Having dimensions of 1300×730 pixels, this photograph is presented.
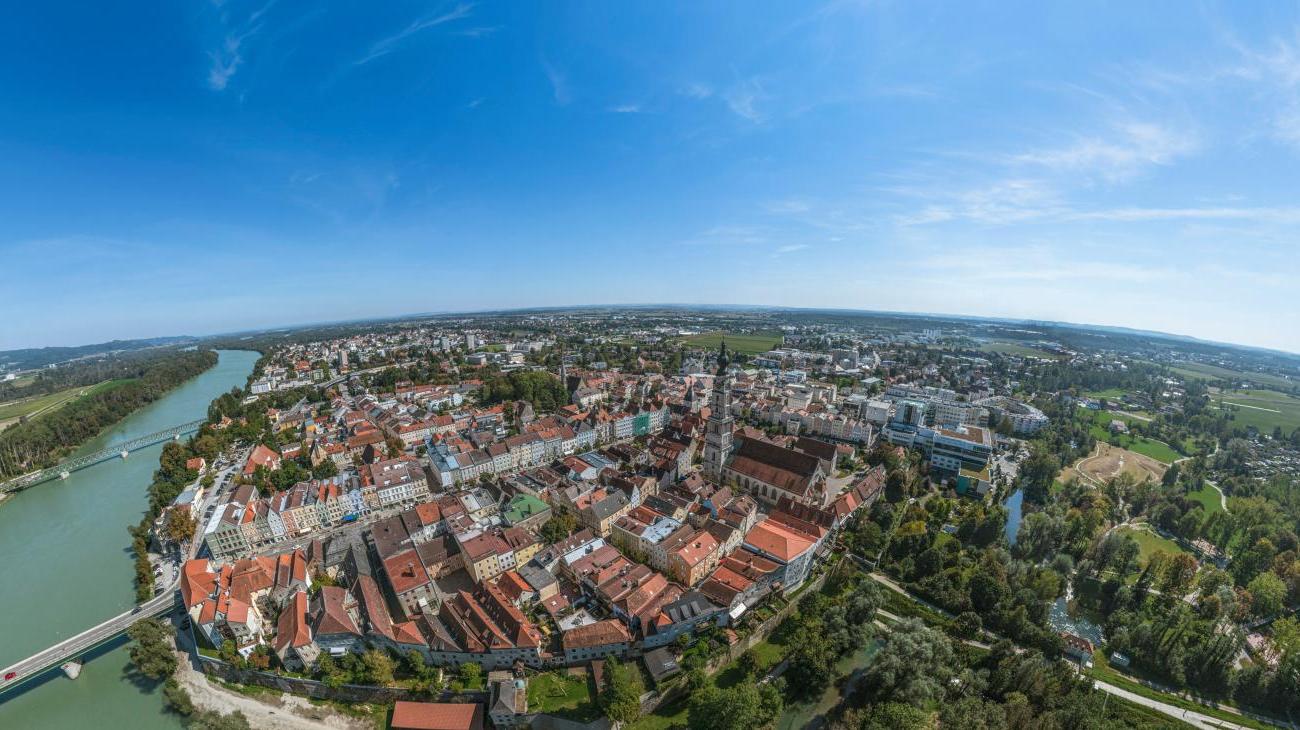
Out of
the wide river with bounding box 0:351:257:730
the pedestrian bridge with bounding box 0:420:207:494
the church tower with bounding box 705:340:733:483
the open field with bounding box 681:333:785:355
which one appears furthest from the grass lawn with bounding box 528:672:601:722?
the open field with bounding box 681:333:785:355

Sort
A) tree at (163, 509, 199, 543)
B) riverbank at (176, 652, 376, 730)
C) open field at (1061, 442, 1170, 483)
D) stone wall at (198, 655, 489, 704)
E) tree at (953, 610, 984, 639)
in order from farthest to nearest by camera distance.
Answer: open field at (1061, 442, 1170, 483)
tree at (163, 509, 199, 543)
tree at (953, 610, 984, 639)
stone wall at (198, 655, 489, 704)
riverbank at (176, 652, 376, 730)

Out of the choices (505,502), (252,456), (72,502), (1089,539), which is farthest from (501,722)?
(72,502)

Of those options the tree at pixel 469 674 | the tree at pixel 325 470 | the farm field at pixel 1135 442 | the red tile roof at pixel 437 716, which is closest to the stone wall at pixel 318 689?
the tree at pixel 469 674

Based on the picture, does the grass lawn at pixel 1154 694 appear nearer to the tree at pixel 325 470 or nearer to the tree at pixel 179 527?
the tree at pixel 325 470

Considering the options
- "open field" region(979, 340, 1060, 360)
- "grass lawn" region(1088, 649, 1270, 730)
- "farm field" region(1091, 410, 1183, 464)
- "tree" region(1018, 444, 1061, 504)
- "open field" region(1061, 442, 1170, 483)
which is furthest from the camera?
"open field" region(979, 340, 1060, 360)

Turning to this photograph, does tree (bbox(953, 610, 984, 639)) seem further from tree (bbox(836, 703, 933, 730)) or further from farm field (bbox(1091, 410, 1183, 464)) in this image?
farm field (bbox(1091, 410, 1183, 464))

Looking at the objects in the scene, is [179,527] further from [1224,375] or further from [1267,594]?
[1224,375]

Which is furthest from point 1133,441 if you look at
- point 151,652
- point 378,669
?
point 151,652
